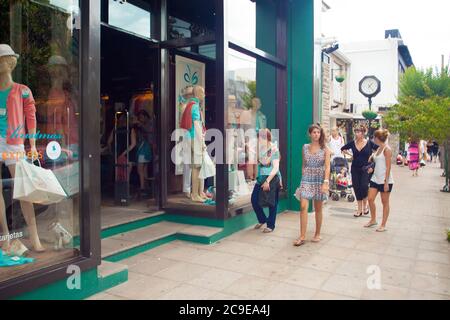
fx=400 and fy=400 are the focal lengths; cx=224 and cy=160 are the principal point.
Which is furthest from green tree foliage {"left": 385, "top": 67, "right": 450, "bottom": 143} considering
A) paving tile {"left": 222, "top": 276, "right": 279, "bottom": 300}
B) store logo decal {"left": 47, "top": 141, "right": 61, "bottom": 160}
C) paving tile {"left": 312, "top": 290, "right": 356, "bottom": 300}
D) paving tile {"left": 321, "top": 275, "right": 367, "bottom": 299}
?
store logo decal {"left": 47, "top": 141, "right": 61, "bottom": 160}

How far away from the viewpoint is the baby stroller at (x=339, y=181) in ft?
31.0

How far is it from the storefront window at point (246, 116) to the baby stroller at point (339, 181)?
2487 mm

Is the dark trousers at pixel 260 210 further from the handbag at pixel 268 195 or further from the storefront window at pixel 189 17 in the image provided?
the storefront window at pixel 189 17

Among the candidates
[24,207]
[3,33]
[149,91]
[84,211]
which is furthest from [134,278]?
[149,91]

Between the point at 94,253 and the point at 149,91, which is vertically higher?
the point at 149,91

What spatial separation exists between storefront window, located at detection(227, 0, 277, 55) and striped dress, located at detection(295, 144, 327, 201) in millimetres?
2265

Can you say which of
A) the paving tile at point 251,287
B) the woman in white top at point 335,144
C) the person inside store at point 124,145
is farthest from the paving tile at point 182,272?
the woman in white top at point 335,144

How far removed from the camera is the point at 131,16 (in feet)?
20.5

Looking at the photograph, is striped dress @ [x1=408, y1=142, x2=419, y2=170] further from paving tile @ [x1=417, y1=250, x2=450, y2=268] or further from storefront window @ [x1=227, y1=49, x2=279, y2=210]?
paving tile @ [x1=417, y1=250, x2=450, y2=268]

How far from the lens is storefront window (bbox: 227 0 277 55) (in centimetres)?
666

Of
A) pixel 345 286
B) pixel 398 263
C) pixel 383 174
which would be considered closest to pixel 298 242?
pixel 398 263

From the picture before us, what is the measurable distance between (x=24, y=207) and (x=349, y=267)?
11.3ft
